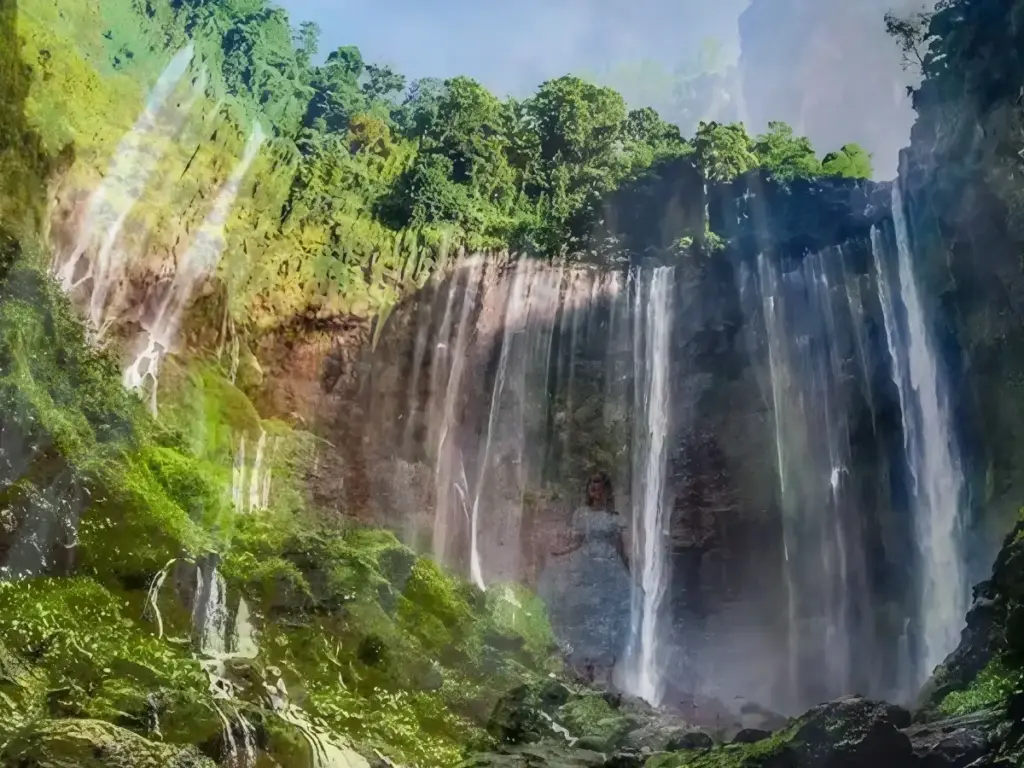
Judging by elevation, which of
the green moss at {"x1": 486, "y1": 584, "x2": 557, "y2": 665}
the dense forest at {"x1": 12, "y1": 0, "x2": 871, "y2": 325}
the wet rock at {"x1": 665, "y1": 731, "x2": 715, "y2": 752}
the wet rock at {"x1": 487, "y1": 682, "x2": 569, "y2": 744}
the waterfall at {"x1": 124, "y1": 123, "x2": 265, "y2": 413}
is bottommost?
the wet rock at {"x1": 665, "y1": 731, "x2": 715, "y2": 752}

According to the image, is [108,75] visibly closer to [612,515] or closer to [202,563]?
[202,563]

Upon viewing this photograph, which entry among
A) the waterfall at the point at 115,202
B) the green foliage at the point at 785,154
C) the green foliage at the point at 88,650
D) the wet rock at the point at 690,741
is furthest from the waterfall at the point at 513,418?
the waterfall at the point at 115,202

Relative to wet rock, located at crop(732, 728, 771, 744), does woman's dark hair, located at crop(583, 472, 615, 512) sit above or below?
above

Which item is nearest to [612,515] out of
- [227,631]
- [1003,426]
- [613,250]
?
[613,250]

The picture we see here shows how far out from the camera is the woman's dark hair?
17.9 m

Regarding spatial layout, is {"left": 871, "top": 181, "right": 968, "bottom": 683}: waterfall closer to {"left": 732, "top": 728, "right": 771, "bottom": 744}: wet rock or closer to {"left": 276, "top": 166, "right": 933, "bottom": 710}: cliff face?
{"left": 276, "top": 166, "right": 933, "bottom": 710}: cliff face

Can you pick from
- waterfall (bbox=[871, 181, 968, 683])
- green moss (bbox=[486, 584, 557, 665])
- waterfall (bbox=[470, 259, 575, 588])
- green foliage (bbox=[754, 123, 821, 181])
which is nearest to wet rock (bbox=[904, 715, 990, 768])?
waterfall (bbox=[871, 181, 968, 683])

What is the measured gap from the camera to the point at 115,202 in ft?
49.6

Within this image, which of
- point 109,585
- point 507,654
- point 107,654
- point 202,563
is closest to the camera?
point 107,654

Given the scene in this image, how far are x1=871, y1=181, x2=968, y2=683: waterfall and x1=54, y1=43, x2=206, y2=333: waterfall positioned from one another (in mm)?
13151

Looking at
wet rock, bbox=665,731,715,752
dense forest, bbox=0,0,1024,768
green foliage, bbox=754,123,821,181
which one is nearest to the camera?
dense forest, bbox=0,0,1024,768

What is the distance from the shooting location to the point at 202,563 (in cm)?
1244

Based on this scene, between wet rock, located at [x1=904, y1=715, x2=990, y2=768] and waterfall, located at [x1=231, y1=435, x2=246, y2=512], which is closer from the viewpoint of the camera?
wet rock, located at [x1=904, y1=715, x2=990, y2=768]

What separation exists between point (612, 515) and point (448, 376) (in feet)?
13.7
